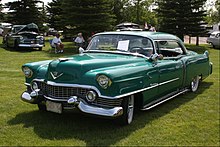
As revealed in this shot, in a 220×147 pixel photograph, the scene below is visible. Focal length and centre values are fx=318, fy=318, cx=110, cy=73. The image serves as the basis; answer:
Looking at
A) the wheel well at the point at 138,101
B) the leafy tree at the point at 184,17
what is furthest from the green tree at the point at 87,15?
the wheel well at the point at 138,101

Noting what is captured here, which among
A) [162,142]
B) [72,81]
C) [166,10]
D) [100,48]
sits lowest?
Result: [162,142]

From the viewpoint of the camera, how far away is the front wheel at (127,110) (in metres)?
4.99

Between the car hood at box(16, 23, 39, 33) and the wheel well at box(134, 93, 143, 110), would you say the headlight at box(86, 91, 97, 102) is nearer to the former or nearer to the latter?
the wheel well at box(134, 93, 143, 110)

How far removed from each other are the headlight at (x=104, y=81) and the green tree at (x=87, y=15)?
1754 centimetres

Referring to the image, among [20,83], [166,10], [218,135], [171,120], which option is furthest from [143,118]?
[166,10]

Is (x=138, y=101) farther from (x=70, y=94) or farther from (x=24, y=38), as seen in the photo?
(x=24, y=38)

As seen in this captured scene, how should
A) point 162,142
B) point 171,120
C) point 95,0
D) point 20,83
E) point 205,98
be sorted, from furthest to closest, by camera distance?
point 95,0, point 20,83, point 205,98, point 171,120, point 162,142

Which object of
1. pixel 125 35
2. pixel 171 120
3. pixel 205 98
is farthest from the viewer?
pixel 205 98

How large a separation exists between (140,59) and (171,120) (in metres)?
1.23

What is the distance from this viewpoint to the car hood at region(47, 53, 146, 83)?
194 inches

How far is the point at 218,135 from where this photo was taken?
4.82 m

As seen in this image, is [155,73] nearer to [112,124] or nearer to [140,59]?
[140,59]

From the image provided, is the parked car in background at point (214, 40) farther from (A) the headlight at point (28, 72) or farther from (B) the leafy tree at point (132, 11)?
(B) the leafy tree at point (132, 11)

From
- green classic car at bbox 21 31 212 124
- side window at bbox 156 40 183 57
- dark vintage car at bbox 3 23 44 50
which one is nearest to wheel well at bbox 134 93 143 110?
green classic car at bbox 21 31 212 124
